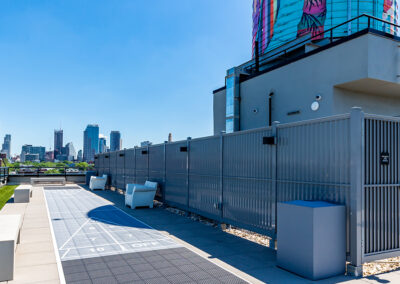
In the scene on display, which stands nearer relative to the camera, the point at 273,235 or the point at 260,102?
the point at 273,235

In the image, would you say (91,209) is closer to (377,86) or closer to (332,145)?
(332,145)

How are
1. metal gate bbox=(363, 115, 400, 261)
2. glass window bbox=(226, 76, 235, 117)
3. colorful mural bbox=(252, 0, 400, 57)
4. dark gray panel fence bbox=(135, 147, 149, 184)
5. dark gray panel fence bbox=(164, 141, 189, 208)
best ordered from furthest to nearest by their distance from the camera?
colorful mural bbox=(252, 0, 400, 57)
glass window bbox=(226, 76, 235, 117)
dark gray panel fence bbox=(135, 147, 149, 184)
dark gray panel fence bbox=(164, 141, 189, 208)
metal gate bbox=(363, 115, 400, 261)

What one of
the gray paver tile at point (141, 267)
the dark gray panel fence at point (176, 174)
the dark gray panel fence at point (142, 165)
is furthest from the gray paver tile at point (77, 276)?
the dark gray panel fence at point (142, 165)

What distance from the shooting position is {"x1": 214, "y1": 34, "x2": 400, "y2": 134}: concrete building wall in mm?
10773

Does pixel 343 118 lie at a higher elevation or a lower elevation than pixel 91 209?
higher

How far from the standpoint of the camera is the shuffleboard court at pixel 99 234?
732cm

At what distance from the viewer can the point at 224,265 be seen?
6277 mm

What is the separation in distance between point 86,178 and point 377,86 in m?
24.0

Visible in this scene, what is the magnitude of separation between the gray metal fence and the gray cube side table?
0.27 m

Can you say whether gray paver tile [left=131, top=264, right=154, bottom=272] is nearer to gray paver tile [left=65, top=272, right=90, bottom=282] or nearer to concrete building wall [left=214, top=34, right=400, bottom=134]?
gray paver tile [left=65, top=272, right=90, bottom=282]

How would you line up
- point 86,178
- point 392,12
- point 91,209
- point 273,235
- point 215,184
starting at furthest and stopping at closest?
1. point 86,178
2. point 392,12
3. point 91,209
4. point 215,184
5. point 273,235

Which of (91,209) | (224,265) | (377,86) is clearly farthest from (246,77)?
(224,265)

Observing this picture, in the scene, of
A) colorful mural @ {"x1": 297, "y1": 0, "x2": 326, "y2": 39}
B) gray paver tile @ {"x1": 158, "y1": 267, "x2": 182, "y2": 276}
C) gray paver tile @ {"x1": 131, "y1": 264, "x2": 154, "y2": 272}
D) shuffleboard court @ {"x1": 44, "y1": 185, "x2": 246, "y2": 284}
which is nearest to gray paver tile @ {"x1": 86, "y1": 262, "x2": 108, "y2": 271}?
shuffleboard court @ {"x1": 44, "y1": 185, "x2": 246, "y2": 284}

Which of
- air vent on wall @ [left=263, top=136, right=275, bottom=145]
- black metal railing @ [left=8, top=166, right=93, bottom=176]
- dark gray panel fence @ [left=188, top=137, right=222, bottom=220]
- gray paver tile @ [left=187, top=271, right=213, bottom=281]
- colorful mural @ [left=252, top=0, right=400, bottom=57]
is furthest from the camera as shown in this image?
black metal railing @ [left=8, top=166, right=93, bottom=176]
